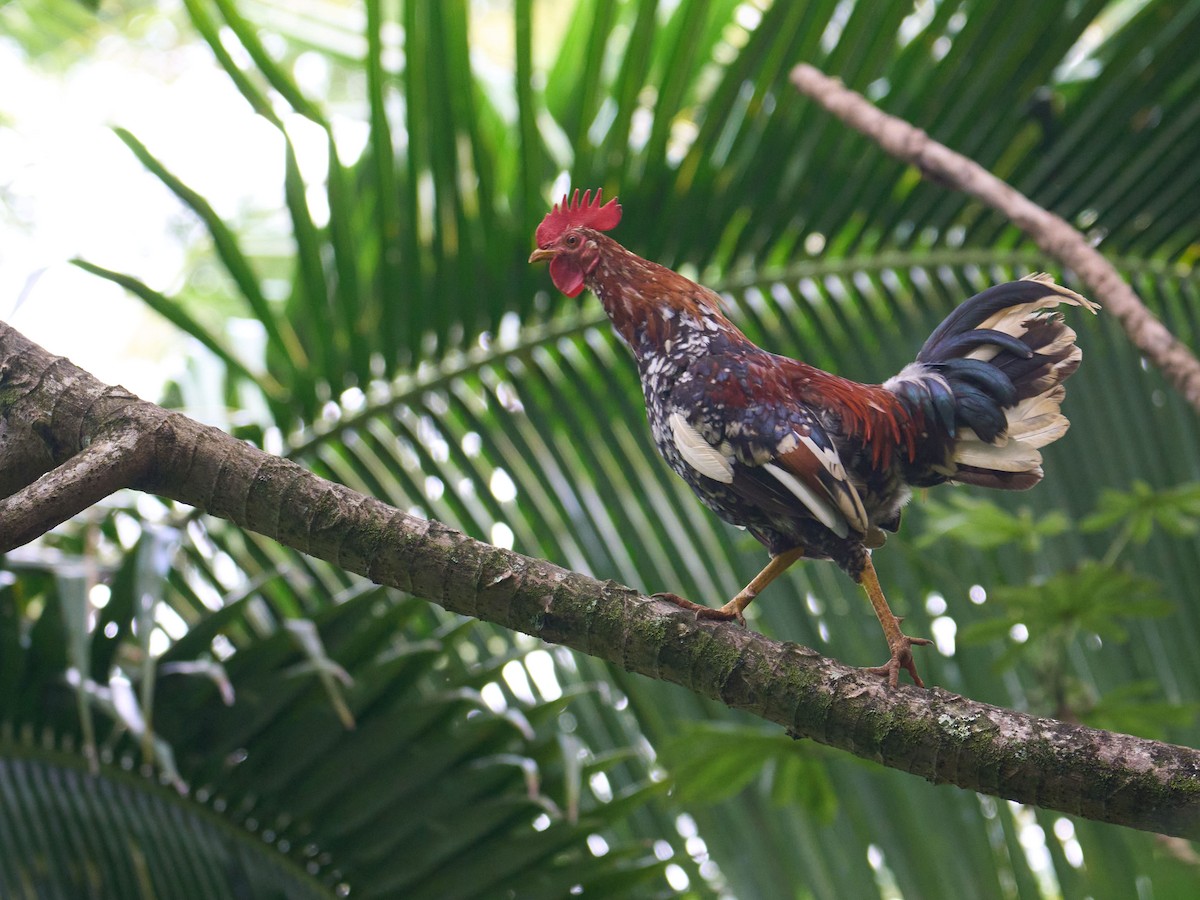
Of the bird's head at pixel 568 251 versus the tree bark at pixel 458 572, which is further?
the bird's head at pixel 568 251

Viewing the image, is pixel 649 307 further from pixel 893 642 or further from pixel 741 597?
pixel 893 642

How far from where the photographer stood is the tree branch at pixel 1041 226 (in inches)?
80.4

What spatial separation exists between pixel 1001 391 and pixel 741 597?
22.1 inches

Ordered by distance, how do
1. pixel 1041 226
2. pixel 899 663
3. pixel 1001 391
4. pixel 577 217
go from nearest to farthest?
1. pixel 899 663
2. pixel 1001 391
3. pixel 577 217
4. pixel 1041 226

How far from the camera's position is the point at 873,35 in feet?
9.43

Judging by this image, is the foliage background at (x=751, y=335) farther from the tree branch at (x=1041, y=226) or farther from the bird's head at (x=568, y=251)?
the bird's head at (x=568, y=251)

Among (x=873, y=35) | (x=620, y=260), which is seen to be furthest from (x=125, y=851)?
(x=873, y=35)

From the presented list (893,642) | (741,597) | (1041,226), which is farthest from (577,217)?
(1041,226)

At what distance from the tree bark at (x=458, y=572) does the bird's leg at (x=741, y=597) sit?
18cm

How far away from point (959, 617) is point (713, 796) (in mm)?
1112

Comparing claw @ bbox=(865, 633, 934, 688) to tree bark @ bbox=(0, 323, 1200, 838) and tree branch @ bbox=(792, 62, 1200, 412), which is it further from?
tree branch @ bbox=(792, 62, 1200, 412)

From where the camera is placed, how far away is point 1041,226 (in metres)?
2.30

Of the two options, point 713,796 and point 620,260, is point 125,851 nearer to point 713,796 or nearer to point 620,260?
point 713,796

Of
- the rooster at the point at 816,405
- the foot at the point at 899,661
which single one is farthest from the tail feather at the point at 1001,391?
the foot at the point at 899,661
